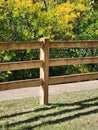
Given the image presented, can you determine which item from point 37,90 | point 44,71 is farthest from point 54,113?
point 37,90

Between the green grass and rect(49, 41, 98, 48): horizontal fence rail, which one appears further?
rect(49, 41, 98, 48): horizontal fence rail

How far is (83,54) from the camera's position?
13.7 metres

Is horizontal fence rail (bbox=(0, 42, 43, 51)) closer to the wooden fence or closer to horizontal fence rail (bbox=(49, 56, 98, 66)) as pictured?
the wooden fence

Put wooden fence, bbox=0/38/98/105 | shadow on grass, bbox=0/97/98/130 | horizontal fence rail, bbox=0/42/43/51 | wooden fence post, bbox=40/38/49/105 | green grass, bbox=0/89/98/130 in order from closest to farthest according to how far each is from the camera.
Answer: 1. green grass, bbox=0/89/98/130
2. shadow on grass, bbox=0/97/98/130
3. horizontal fence rail, bbox=0/42/43/51
4. wooden fence, bbox=0/38/98/105
5. wooden fence post, bbox=40/38/49/105

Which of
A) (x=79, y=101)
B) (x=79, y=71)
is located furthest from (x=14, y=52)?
(x=79, y=101)

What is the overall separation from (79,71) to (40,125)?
6281 mm

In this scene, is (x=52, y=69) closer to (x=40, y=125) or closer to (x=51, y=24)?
(x=51, y=24)

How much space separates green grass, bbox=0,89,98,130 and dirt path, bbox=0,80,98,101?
33 centimetres

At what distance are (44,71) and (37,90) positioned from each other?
1.35 meters

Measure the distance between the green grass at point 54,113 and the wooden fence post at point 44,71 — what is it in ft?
0.59

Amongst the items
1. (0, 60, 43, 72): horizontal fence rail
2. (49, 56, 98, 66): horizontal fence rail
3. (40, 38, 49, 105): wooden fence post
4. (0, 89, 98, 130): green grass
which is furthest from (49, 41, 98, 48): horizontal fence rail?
(0, 89, 98, 130): green grass

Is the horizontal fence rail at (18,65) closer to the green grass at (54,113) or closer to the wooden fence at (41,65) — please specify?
the wooden fence at (41,65)

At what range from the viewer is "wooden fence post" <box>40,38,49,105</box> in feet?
27.2

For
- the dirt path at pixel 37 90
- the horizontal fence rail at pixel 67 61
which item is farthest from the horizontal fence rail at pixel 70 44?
the dirt path at pixel 37 90
